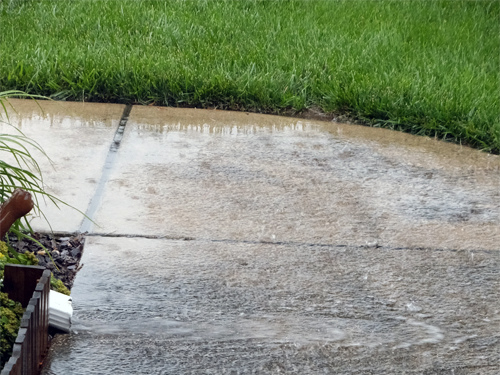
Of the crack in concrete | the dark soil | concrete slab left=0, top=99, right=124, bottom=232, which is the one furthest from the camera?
concrete slab left=0, top=99, right=124, bottom=232

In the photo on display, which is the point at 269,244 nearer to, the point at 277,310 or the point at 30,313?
the point at 277,310

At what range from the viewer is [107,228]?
3.21 metres

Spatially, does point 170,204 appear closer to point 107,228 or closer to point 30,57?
point 107,228

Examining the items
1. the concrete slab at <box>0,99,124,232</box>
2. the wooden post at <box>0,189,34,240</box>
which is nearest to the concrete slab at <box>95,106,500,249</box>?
the concrete slab at <box>0,99,124,232</box>

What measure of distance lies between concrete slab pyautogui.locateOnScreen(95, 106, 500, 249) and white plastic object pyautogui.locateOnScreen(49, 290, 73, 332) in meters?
0.74

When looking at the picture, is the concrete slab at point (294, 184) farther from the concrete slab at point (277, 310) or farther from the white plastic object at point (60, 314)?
the white plastic object at point (60, 314)

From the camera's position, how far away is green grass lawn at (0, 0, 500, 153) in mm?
4898

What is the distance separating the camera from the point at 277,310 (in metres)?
2.69

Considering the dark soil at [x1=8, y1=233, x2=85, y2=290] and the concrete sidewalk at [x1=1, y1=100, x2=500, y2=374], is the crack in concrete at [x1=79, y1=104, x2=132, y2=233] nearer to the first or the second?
the concrete sidewalk at [x1=1, y1=100, x2=500, y2=374]

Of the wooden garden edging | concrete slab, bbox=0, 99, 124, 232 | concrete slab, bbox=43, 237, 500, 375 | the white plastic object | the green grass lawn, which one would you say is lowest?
the green grass lawn

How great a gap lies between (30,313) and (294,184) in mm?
2058

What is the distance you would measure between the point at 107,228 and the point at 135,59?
2.34m

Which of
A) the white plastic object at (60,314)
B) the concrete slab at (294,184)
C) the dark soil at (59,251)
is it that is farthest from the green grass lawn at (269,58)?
the white plastic object at (60,314)

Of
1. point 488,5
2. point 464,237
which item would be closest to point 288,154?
point 464,237
